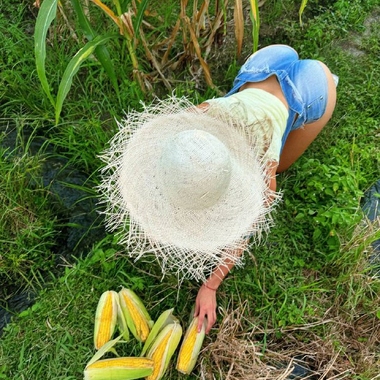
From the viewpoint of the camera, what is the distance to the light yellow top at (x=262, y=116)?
1.35 meters

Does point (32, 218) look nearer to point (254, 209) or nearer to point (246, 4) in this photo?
point (254, 209)

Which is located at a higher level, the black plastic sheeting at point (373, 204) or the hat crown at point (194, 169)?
Result: the hat crown at point (194, 169)

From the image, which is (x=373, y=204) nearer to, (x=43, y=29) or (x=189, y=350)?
(x=189, y=350)

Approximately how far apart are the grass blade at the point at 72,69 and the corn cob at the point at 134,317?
0.66 metres

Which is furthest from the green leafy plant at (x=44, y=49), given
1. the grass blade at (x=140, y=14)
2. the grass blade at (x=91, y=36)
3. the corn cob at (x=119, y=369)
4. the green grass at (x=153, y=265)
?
the corn cob at (x=119, y=369)

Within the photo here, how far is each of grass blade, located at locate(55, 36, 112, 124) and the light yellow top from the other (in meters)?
0.44

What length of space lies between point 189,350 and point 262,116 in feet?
2.72

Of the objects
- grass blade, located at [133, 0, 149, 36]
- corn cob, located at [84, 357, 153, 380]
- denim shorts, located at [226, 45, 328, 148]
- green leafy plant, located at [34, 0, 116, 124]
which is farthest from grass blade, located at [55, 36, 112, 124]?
corn cob, located at [84, 357, 153, 380]

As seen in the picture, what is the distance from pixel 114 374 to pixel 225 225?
623mm

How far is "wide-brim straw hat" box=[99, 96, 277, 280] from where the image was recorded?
1044 millimetres

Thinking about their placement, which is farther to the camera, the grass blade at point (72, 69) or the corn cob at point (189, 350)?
the corn cob at point (189, 350)

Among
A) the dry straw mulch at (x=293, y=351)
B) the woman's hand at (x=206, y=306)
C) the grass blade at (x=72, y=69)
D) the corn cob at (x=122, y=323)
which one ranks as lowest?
the dry straw mulch at (x=293, y=351)

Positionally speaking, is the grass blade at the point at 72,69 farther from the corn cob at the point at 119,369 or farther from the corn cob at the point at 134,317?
the corn cob at the point at 119,369

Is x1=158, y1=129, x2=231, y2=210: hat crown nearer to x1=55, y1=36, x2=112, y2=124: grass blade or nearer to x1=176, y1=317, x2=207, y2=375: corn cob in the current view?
x1=55, y1=36, x2=112, y2=124: grass blade
